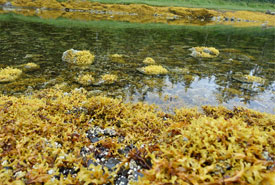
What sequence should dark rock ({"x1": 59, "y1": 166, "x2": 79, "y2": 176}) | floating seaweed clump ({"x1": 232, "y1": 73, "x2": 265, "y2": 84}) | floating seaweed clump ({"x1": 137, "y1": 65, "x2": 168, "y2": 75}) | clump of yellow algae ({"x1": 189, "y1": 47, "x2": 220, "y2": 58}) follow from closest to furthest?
dark rock ({"x1": 59, "y1": 166, "x2": 79, "y2": 176}), floating seaweed clump ({"x1": 232, "y1": 73, "x2": 265, "y2": 84}), floating seaweed clump ({"x1": 137, "y1": 65, "x2": 168, "y2": 75}), clump of yellow algae ({"x1": 189, "y1": 47, "x2": 220, "y2": 58})

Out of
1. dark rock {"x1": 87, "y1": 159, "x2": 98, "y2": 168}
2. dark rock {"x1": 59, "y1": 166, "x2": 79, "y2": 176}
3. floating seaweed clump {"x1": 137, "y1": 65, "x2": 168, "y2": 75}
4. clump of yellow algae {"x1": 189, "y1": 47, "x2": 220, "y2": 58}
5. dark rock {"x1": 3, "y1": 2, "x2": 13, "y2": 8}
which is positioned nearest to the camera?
dark rock {"x1": 59, "y1": 166, "x2": 79, "y2": 176}

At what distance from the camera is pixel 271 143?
4.10 meters

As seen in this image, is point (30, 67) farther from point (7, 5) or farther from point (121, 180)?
point (7, 5)

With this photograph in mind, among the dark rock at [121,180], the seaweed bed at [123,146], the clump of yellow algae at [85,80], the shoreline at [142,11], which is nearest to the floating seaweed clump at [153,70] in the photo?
the clump of yellow algae at [85,80]

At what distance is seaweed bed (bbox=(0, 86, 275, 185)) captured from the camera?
11.5ft

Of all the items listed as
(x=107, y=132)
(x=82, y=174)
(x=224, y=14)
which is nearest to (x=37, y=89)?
(x=107, y=132)

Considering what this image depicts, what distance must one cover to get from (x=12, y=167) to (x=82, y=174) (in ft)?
6.27

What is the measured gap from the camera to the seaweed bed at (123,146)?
3490mm

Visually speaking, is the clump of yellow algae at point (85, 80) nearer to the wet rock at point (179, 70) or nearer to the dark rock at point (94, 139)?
the dark rock at point (94, 139)

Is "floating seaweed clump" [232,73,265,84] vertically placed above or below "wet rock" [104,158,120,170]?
above

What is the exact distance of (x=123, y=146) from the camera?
560cm

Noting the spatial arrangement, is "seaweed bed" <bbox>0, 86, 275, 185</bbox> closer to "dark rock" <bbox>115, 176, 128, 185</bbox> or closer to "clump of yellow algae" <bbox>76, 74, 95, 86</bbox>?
"dark rock" <bbox>115, 176, 128, 185</bbox>

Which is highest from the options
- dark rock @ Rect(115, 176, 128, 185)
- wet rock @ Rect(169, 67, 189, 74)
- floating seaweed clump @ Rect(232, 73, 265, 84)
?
floating seaweed clump @ Rect(232, 73, 265, 84)

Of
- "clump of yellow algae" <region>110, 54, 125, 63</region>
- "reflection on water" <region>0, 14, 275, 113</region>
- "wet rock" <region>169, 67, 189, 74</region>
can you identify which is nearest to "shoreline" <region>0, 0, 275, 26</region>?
"reflection on water" <region>0, 14, 275, 113</region>
